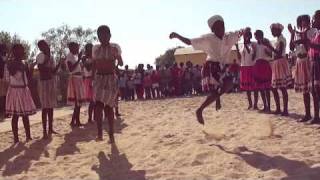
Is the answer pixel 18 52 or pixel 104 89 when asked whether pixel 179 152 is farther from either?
pixel 18 52

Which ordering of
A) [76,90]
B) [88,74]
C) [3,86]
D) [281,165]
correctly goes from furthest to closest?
1. [88,74]
2. [76,90]
3. [3,86]
4. [281,165]

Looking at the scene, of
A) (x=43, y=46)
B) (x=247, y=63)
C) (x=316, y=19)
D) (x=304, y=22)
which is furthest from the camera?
(x=247, y=63)

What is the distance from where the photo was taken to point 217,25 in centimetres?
786

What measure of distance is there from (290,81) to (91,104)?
443 centimetres

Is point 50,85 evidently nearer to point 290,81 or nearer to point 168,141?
point 168,141

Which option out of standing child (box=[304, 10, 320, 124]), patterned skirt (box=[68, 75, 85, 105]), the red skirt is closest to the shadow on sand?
standing child (box=[304, 10, 320, 124])

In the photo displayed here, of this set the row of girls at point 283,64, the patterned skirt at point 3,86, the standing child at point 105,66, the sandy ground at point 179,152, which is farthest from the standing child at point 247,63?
the patterned skirt at point 3,86

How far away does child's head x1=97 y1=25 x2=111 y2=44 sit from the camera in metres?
8.16

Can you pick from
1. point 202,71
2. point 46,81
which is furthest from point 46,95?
point 202,71

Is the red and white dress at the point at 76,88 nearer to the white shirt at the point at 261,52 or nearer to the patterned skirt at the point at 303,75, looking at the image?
the white shirt at the point at 261,52

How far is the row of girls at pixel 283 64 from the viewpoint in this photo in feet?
27.2

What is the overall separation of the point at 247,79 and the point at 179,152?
16.7 feet

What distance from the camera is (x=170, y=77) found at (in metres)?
22.9

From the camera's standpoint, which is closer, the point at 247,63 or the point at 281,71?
the point at 281,71
